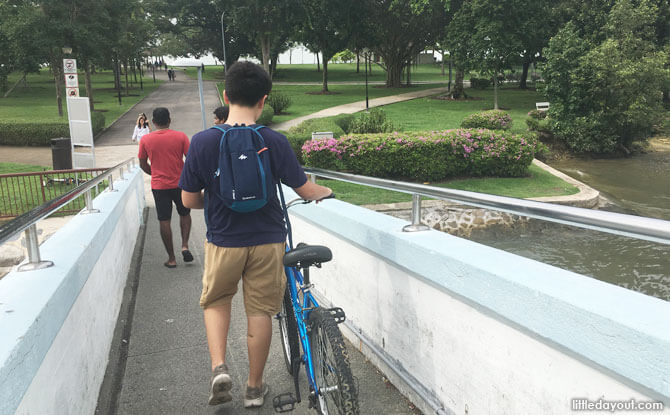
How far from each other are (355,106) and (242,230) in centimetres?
3230

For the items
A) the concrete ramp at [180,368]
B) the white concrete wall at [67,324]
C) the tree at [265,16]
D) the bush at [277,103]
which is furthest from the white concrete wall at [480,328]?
the tree at [265,16]

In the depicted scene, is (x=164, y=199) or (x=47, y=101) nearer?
(x=164, y=199)

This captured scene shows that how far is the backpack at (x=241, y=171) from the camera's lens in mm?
2568

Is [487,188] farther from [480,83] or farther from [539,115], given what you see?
[480,83]

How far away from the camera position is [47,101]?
42.3 metres

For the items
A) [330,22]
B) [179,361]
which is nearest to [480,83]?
[330,22]

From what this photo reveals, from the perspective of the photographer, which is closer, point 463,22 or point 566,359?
point 566,359

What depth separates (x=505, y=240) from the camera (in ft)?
41.3

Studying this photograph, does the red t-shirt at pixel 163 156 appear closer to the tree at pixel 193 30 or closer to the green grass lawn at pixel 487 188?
the green grass lawn at pixel 487 188

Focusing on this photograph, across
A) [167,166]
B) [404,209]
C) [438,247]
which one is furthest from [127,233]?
[404,209]

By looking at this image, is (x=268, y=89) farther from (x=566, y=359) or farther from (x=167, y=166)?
(x=167, y=166)

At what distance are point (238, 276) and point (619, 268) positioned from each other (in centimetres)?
1024

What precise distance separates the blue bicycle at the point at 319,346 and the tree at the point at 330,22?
37415 mm

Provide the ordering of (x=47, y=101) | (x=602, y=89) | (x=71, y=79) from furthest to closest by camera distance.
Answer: (x=47, y=101) → (x=602, y=89) → (x=71, y=79)
